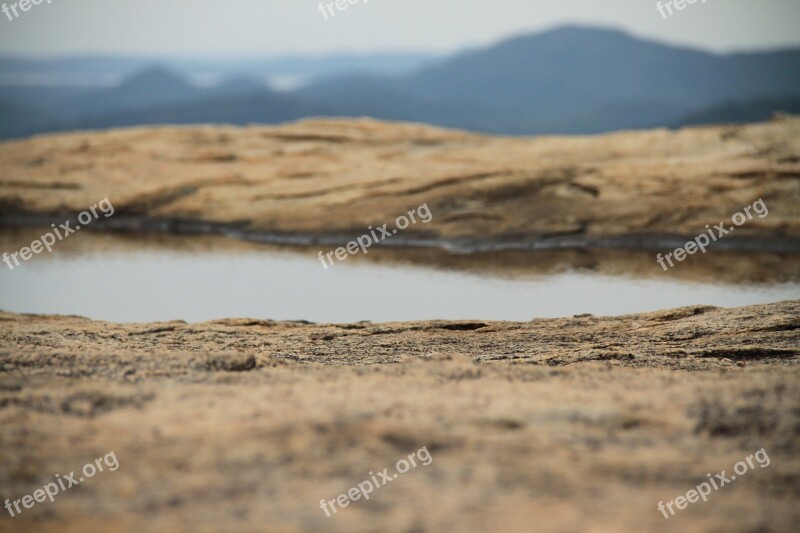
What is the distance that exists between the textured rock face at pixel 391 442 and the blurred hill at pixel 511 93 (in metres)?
34.2

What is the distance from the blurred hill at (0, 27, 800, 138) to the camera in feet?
129

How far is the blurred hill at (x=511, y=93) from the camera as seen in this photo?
1545 inches

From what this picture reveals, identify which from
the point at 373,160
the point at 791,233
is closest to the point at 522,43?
the point at 373,160

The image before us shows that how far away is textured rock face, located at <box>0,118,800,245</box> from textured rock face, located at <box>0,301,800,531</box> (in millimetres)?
9916

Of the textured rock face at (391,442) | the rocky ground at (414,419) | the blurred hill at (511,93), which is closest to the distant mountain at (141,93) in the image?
the blurred hill at (511,93)

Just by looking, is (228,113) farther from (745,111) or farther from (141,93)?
(745,111)

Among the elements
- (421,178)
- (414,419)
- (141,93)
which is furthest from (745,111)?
(141,93)

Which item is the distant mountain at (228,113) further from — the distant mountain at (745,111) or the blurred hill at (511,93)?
the distant mountain at (745,111)

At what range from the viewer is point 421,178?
16.8 meters

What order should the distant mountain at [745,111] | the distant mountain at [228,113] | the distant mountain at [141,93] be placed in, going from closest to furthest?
the distant mountain at [745,111], the distant mountain at [228,113], the distant mountain at [141,93]

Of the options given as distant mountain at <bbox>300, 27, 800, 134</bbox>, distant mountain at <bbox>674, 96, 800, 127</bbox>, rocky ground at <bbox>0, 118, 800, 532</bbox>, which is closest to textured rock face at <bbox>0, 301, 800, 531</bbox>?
rocky ground at <bbox>0, 118, 800, 532</bbox>

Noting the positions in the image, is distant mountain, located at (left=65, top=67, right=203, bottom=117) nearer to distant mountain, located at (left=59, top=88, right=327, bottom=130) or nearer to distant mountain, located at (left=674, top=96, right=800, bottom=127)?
distant mountain, located at (left=59, top=88, right=327, bottom=130)

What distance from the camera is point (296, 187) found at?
17453mm

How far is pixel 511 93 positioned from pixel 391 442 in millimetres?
40991
